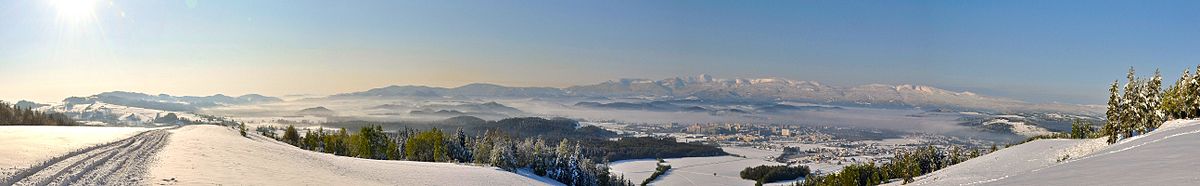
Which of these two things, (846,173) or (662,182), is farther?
(662,182)

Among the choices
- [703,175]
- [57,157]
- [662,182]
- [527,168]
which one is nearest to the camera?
[57,157]

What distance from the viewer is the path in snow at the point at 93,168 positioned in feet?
70.2

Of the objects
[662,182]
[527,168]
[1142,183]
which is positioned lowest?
[662,182]

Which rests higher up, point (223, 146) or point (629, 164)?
point (223, 146)

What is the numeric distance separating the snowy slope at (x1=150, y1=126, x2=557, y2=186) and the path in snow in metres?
0.77

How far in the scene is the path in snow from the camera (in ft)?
70.2

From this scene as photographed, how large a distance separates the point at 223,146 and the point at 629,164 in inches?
6472

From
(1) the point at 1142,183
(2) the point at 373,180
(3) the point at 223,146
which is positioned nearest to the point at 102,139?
(3) the point at 223,146

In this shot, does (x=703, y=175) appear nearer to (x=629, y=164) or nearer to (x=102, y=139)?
(x=629, y=164)

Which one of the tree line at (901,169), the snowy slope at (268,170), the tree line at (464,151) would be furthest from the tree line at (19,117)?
the tree line at (901,169)

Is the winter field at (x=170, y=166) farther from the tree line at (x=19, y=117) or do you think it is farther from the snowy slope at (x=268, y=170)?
the tree line at (x=19, y=117)

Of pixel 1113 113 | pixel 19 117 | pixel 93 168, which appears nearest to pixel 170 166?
pixel 93 168

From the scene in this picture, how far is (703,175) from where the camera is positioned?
180m

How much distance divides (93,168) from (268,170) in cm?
722
